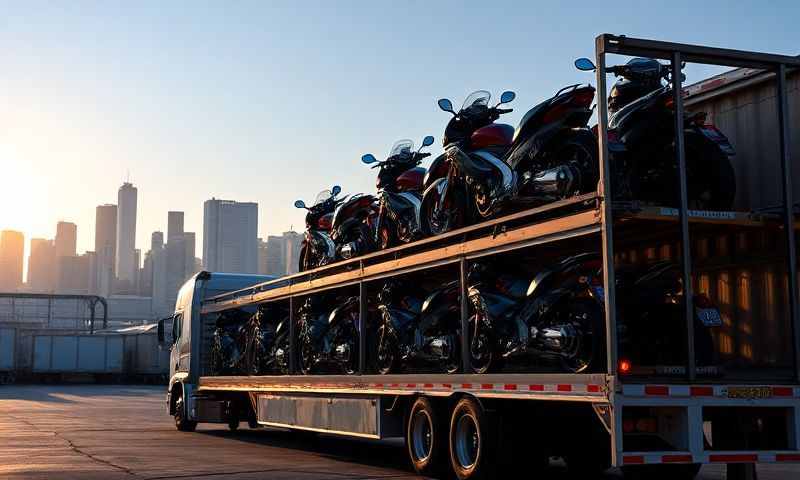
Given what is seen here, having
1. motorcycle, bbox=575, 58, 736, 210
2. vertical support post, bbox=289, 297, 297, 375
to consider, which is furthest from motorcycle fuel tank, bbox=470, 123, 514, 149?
vertical support post, bbox=289, 297, 297, 375

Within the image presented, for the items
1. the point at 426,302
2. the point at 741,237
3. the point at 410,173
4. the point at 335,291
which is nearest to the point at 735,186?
the point at 741,237

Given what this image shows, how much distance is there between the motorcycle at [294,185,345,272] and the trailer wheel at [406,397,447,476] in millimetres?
4158

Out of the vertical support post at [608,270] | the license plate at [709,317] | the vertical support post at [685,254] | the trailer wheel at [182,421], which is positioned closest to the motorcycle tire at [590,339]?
the vertical support post at [608,270]

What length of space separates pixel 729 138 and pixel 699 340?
91.8 inches

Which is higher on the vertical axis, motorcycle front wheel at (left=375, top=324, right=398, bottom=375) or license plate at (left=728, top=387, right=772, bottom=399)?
motorcycle front wheel at (left=375, top=324, right=398, bottom=375)

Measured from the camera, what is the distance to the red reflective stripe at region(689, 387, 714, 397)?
26.2 feet

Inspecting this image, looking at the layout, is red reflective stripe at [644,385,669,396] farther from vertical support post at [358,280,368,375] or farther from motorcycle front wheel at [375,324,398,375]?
vertical support post at [358,280,368,375]

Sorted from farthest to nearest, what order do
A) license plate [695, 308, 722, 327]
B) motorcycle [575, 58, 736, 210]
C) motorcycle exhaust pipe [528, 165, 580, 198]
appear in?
motorcycle exhaust pipe [528, 165, 580, 198]
motorcycle [575, 58, 736, 210]
license plate [695, 308, 722, 327]

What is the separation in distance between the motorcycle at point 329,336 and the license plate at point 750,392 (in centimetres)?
571

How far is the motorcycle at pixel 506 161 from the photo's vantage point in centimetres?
941

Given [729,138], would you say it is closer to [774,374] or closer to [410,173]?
[774,374]

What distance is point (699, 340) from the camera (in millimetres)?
8508

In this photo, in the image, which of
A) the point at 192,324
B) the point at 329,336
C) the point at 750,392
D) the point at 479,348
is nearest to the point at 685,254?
the point at 750,392

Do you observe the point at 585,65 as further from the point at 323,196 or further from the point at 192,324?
the point at 192,324
